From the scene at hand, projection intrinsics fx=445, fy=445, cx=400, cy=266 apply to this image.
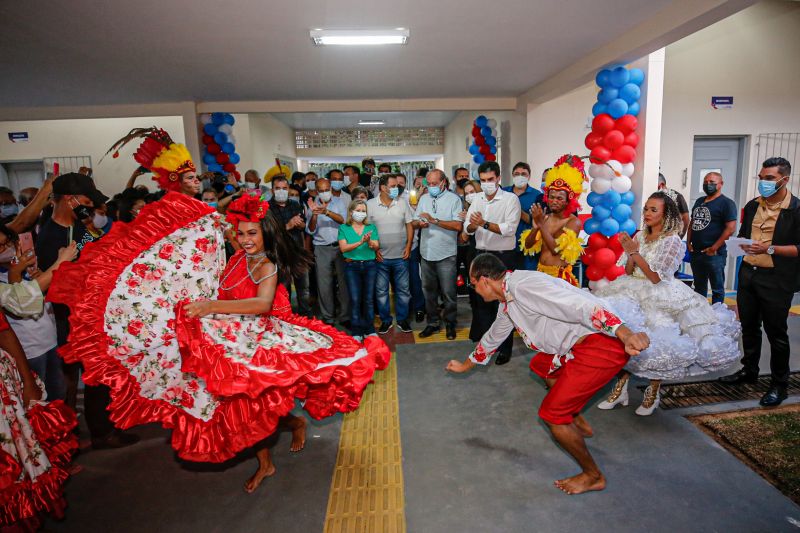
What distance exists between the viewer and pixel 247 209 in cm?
273

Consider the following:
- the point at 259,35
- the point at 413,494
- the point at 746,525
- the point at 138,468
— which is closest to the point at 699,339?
the point at 746,525

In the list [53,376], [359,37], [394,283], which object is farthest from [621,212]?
[53,376]

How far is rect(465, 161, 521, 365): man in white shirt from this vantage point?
463 centimetres

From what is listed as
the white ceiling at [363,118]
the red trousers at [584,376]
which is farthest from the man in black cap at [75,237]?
the white ceiling at [363,118]

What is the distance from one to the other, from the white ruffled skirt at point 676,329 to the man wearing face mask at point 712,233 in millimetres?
2110

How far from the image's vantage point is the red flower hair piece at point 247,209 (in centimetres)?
269

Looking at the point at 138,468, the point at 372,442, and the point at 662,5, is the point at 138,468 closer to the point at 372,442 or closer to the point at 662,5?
the point at 372,442

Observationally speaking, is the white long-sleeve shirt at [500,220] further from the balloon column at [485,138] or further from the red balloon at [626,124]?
the balloon column at [485,138]

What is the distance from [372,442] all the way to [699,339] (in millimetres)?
2608

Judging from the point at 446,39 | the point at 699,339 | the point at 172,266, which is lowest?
the point at 699,339

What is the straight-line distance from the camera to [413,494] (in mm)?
2725

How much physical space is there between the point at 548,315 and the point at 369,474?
5.10 ft

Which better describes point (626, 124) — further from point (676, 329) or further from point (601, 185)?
point (676, 329)

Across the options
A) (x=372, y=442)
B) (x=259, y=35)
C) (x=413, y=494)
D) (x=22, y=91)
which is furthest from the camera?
(x=22, y=91)
